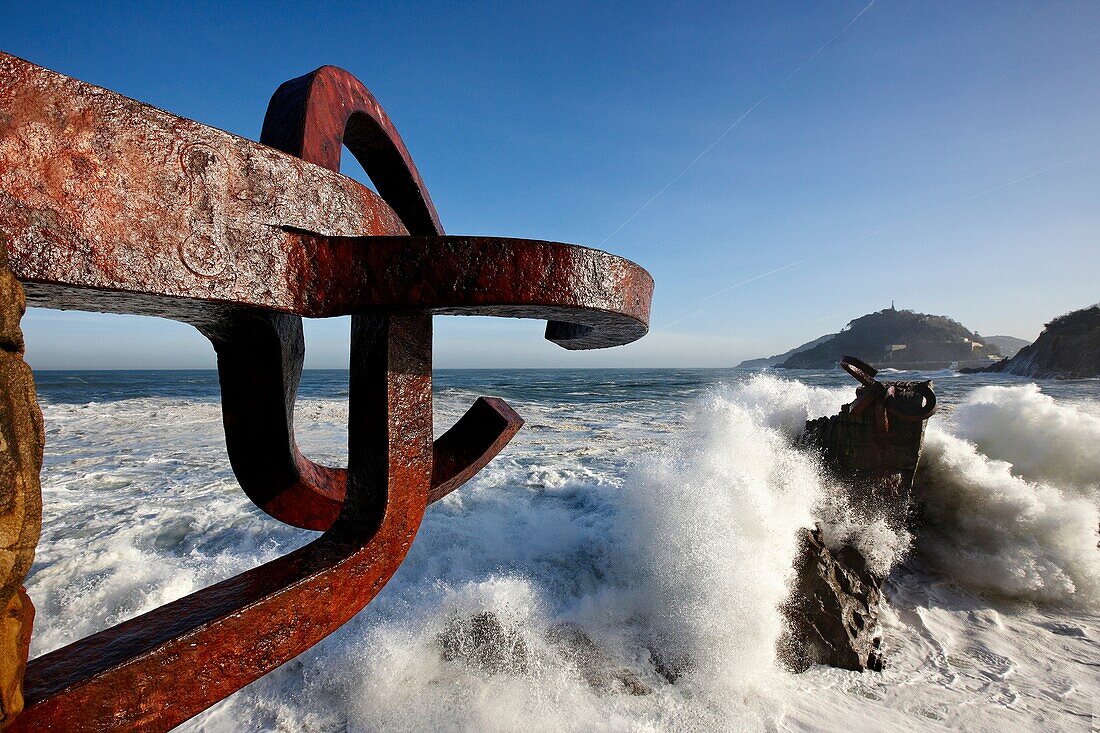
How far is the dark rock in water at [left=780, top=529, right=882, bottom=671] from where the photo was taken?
3.52m

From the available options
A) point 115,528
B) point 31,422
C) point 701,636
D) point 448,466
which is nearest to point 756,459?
point 701,636

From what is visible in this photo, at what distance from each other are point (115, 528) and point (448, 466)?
16.5 ft

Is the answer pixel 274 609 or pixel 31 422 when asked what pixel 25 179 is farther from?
pixel 274 609

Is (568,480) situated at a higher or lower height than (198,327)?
lower

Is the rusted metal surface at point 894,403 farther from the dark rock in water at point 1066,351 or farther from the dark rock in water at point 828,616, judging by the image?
the dark rock in water at point 1066,351

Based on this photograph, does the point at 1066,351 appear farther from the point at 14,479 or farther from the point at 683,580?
the point at 14,479

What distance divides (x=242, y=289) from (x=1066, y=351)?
6035 cm

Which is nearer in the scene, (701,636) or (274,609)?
(274,609)

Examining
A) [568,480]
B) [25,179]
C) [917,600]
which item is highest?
[25,179]

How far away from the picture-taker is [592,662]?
10.8ft

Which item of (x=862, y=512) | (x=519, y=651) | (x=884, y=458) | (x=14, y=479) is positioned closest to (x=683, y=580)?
(x=519, y=651)

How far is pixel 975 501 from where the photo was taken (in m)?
5.45


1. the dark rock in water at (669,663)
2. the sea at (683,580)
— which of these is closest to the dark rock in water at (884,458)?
the sea at (683,580)

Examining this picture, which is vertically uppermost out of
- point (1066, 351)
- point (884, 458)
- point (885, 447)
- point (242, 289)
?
point (1066, 351)
